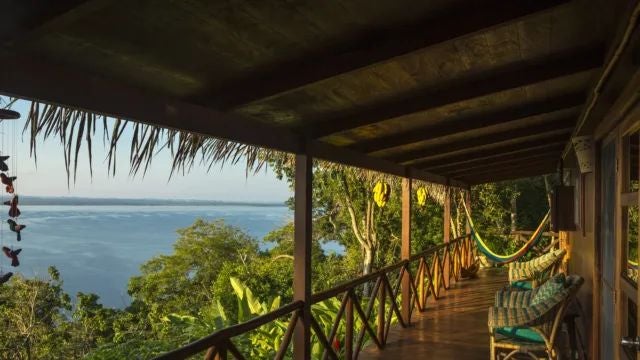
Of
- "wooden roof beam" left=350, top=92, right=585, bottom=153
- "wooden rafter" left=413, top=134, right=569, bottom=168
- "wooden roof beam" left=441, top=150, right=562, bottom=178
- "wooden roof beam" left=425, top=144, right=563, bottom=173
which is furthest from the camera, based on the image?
"wooden roof beam" left=441, top=150, right=562, bottom=178

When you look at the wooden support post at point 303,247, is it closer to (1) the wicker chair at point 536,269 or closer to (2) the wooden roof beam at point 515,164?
(1) the wicker chair at point 536,269

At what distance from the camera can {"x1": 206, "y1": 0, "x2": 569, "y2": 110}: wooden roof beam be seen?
5.89 feet

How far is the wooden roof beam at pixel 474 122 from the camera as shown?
11.0 feet

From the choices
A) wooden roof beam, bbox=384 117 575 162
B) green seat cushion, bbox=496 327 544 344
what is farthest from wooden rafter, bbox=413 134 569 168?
green seat cushion, bbox=496 327 544 344

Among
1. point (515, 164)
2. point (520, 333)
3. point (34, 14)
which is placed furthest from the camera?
point (515, 164)

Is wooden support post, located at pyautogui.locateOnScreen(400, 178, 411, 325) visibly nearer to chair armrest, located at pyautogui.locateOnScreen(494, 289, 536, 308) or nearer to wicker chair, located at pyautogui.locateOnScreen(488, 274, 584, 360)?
chair armrest, located at pyautogui.locateOnScreen(494, 289, 536, 308)

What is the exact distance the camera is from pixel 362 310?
4.53 m

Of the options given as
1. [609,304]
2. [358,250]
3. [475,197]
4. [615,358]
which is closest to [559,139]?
[609,304]

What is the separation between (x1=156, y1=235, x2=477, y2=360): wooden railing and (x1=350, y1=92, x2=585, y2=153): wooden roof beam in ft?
3.58

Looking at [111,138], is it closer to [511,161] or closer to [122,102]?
[122,102]

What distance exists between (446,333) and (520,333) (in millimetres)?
1630

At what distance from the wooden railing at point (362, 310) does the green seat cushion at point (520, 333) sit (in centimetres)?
113

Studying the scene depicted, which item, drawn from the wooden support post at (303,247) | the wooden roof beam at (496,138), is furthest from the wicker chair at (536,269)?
the wooden support post at (303,247)

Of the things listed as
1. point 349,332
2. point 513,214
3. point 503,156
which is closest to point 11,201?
point 349,332
